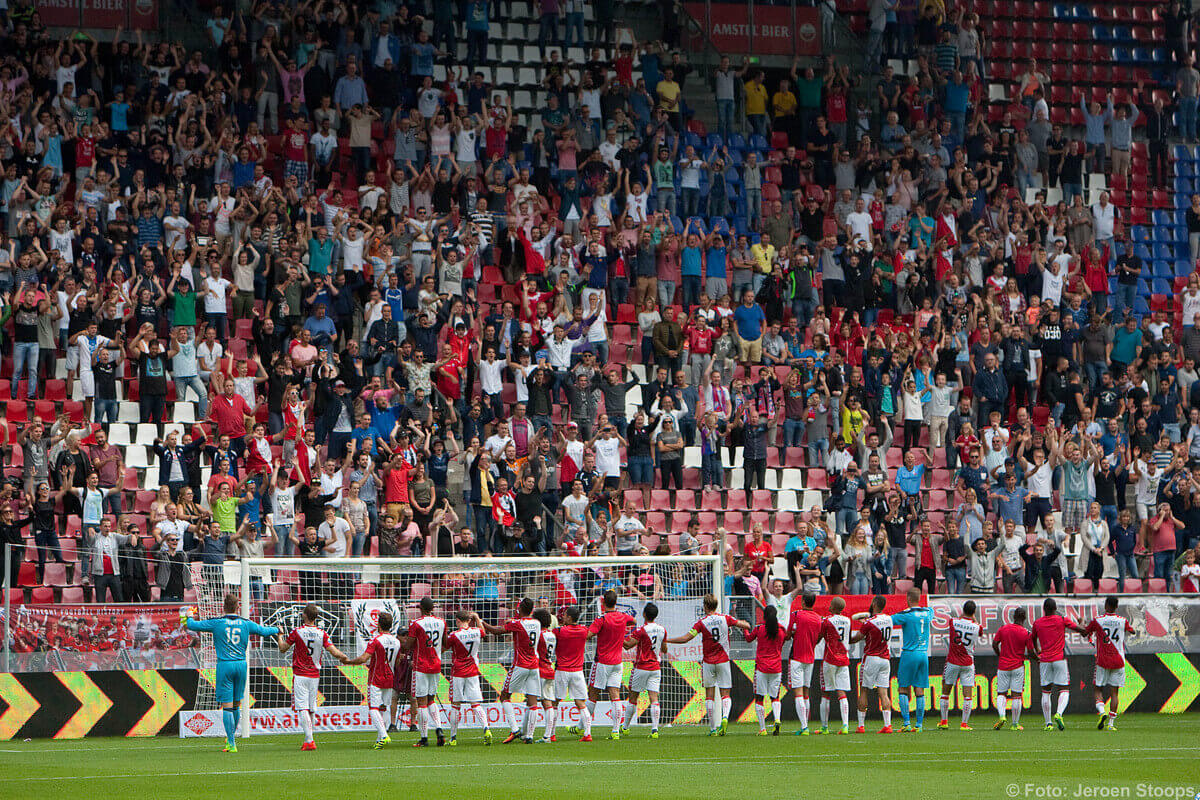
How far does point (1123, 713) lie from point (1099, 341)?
8.98 m

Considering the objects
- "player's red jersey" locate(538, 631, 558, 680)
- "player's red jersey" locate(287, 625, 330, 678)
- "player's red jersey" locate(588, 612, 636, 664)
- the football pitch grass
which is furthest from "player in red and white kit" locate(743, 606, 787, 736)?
"player's red jersey" locate(287, 625, 330, 678)

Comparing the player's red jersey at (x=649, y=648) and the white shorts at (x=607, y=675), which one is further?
the player's red jersey at (x=649, y=648)

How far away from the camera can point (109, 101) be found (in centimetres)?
3194

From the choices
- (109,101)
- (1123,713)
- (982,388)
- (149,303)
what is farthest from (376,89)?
(1123,713)

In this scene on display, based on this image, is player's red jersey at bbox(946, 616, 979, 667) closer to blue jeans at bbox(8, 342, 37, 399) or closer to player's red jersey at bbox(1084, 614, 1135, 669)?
player's red jersey at bbox(1084, 614, 1135, 669)

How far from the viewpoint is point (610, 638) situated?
860 inches

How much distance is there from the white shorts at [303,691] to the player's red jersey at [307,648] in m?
0.06

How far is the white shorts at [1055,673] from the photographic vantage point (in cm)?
2305

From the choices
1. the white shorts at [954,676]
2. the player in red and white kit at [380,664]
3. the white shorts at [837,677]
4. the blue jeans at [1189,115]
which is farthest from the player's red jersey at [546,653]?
the blue jeans at [1189,115]

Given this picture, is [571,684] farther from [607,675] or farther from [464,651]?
[464,651]

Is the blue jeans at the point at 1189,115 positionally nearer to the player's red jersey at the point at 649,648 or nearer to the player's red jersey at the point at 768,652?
the player's red jersey at the point at 768,652

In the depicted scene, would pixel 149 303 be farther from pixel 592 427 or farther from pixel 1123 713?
pixel 1123 713

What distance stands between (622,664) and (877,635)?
323cm

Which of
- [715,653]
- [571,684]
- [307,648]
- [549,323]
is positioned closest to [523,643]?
[571,684]
